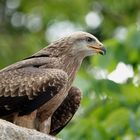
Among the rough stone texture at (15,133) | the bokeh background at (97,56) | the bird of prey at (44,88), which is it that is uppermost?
the rough stone texture at (15,133)

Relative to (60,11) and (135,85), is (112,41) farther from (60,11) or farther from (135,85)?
(60,11)

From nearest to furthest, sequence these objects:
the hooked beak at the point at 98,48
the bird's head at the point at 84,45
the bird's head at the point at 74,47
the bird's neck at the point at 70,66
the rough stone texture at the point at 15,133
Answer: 1. the rough stone texture at the point at 15,133
2. the bird's neck at the point at 70,66
3. the bird's head at the point at 74,47
4. the bird's head at the point at 84,45
5. the hooked beak at the point at 98,48

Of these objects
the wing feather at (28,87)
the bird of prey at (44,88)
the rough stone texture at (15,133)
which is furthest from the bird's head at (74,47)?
the rough stone texture at (15,133)

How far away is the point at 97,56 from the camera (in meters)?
13.2

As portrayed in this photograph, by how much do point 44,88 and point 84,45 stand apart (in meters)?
0.90

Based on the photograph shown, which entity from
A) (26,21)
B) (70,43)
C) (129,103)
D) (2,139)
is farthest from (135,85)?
(26,21)

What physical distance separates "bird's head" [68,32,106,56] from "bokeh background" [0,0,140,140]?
1.87 metres

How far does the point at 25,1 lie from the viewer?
23.8 m

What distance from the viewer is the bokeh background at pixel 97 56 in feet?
42.6

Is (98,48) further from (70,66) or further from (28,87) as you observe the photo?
(28,87)

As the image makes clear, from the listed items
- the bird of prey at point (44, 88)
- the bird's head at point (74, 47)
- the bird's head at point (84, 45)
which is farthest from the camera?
the bird's head at point (84, 45)

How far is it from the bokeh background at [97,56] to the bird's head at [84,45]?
73.5 inches

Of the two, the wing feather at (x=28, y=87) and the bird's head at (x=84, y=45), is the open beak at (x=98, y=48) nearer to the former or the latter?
the bird's head at (x=84, y=45)

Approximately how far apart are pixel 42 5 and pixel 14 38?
1.05 meters
